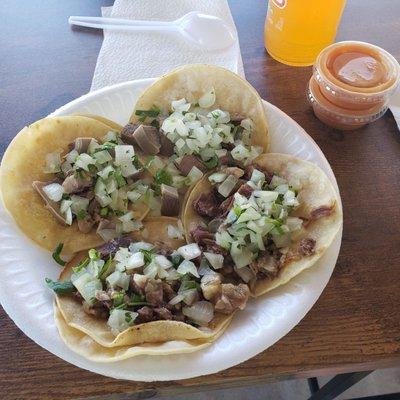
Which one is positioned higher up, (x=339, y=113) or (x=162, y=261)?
(x=339, y=113)

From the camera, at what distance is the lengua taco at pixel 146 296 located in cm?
85

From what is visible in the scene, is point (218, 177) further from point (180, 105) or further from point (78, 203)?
point (78, 203)

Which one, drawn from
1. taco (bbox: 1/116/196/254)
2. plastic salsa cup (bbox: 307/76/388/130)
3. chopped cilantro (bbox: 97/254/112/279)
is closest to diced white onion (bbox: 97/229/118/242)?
taco (bbox: 1/116/196/254)

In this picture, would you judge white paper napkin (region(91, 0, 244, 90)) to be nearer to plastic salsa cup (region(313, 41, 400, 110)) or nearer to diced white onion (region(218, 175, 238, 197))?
plastic salsa cup (region(313, 41, 400, 110))

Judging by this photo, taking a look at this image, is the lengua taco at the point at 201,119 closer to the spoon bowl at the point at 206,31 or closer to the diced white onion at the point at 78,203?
the diced white onion at the point at 78,203

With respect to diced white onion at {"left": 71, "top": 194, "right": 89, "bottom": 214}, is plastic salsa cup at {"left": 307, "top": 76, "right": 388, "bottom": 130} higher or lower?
higher

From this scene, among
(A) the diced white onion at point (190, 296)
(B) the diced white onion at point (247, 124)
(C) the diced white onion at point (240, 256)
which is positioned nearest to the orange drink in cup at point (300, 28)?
(B) the diced white onion at point (247, 124)

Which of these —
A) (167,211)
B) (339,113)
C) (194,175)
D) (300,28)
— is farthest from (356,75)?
(167,211)

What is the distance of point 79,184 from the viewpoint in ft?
3.53

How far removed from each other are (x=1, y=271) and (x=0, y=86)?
2.19ft

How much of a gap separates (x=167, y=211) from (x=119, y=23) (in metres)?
0.76

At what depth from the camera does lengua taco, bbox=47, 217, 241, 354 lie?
0.85 meters

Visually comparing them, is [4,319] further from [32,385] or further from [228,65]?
[228,65]

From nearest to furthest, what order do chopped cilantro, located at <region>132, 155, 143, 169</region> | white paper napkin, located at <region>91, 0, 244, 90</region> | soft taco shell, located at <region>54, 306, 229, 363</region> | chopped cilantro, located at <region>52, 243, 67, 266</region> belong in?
1. soft taco shell, located at <region>54, 306, 229, 363</region>
2. chopped cilantro, located at <region>52, 243, 67, 266</region>
3. chopped cilantro, located at <region>132, 155, 143, 169</region>
4. white paper napkin, located at <region>91, 0, 244, 90</region>
